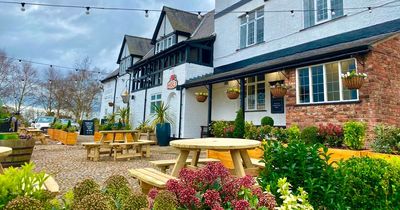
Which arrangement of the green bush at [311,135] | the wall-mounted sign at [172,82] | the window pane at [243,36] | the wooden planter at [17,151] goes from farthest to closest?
the wall-mounted sign at [172,82], the window pane at [243,36], the green bush at [311,135], the wooden planter at [17,151]

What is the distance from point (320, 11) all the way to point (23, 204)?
11065 mm

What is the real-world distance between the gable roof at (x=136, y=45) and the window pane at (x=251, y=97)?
14.1 metres

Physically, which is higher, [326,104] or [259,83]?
[259,83]

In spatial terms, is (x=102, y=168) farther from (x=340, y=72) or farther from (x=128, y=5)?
(x=340, y=72)

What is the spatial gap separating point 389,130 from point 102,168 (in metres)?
6.79

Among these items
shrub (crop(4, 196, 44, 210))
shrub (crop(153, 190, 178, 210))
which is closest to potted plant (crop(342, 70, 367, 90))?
shrub (crop(153, 190, 178, 210))

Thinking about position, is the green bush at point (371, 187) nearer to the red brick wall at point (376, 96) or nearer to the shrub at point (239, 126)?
the red brick wall at point (376, 96)

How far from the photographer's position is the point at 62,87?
3362cm

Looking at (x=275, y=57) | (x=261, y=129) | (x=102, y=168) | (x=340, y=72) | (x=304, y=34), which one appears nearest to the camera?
(x=102, y=168)

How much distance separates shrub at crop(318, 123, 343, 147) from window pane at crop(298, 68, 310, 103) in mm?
1869

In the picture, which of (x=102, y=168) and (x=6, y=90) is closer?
(x=102, y=168)

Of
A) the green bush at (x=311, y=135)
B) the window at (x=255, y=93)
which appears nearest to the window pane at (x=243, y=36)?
the window at (x=255, y=93)

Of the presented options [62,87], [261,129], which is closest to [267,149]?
[261,129]

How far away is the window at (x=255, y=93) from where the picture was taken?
11.4 metres
